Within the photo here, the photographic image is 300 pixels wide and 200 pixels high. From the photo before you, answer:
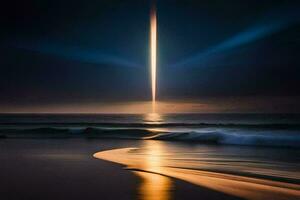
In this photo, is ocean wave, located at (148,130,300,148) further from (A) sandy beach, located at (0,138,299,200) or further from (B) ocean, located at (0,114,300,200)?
(A) sandy beach, located at (0,138,299,200)

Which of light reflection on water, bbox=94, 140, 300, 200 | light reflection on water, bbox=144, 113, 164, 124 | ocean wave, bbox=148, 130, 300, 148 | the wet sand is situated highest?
light reflection on water, bbox=144, 113, 164, 124

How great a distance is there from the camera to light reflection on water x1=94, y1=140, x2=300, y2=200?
5.24 m

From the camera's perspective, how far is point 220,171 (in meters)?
6.86

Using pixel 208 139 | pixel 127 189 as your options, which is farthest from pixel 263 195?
pixel 208 139

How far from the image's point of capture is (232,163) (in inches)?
309

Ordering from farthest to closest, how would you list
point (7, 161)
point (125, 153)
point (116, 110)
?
point (116, 110) < point (125, 153) < point (7, 161)

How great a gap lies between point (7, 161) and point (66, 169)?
184 cm

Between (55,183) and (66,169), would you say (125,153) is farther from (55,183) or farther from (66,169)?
(55,183)

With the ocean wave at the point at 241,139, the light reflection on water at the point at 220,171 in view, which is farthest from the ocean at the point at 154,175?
the ocean wave at the point at 241,139

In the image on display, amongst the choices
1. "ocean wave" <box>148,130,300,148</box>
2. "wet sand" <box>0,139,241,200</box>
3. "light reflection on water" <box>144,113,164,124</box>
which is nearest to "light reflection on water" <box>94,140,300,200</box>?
"wet sand" <box>0,139,241,200</box>

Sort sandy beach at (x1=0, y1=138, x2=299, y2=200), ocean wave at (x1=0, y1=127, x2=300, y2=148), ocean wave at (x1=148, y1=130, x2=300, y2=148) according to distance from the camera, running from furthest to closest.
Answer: ocean wave at (x1=0, y1=127, x2=300, y2=148), ocean wave at (x1=148, y1=130, x2=300, y2=148), sandy beach at (x1=0, y1=138, x2=299, y2=200)

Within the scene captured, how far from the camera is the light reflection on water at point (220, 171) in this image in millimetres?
5238

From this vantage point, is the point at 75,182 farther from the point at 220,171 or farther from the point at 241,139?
the point at 241,139

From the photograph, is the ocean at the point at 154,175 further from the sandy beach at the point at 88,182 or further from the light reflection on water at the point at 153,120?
the light reflection on water at the point at 153,120
